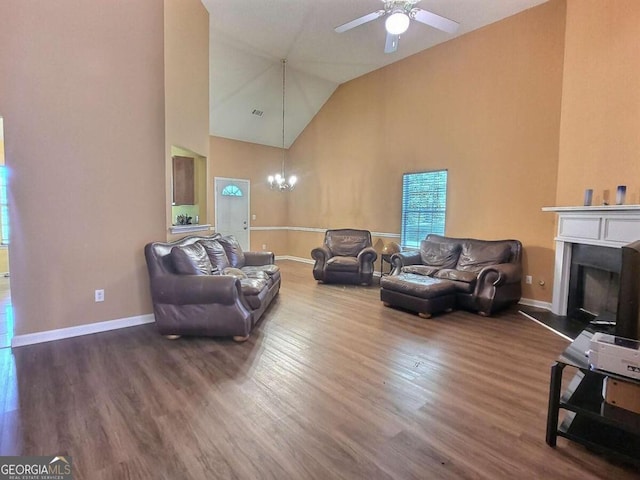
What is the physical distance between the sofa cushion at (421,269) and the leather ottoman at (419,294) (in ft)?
1.05

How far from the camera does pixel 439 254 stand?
5.03 m

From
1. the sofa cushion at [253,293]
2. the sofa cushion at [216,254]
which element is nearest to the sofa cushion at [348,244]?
the sofa cushion at [216,254]

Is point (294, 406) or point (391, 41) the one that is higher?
point (391, 41)

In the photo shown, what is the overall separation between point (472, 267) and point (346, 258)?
2.12 metres

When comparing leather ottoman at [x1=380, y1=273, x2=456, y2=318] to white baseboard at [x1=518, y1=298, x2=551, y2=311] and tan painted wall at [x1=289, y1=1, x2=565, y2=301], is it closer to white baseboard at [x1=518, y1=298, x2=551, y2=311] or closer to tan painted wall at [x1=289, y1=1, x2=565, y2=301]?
white baseboard at [x1=518, y1=298, x2=551, y2=311]

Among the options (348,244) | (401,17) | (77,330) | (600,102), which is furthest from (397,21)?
(77,330)

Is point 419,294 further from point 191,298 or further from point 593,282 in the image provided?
point 191,298

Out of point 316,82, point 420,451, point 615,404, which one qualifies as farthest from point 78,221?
point 316,82

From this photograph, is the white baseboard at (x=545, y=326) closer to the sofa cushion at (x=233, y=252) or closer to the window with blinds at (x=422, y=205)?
the window with blinds at (x=422, y=205)

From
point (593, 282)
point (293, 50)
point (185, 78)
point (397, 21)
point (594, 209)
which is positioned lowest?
point (593, 282)

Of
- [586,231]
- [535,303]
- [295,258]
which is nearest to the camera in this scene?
[586,231]

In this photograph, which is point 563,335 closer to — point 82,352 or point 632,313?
point 632,313

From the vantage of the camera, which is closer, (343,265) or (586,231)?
(586,231)

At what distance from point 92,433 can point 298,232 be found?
697 cm
